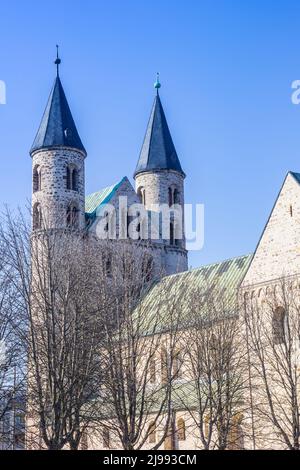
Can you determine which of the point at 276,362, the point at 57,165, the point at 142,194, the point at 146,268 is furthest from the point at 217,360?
the point at 142,194

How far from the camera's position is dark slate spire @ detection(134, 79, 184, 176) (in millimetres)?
79125

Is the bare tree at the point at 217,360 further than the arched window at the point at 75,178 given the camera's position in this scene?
No

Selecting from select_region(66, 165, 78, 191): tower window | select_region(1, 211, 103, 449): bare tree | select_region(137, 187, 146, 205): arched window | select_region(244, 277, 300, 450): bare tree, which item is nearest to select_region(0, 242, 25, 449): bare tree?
select_region(1, 211, 103, 449): bare tree

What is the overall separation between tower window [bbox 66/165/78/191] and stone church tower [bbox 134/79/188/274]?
336 inches

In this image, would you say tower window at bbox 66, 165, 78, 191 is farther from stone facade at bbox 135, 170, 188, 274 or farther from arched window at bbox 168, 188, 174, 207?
arched window at bbox 168, 188, 174, 207

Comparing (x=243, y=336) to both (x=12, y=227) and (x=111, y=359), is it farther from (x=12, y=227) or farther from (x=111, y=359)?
(x=12, y=227)

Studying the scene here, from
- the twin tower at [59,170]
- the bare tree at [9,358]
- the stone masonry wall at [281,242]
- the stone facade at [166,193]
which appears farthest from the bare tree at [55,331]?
the stone facade at [166,193]

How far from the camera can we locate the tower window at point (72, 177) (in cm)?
7200

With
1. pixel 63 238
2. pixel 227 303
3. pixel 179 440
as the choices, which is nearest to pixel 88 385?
pixel 63 238

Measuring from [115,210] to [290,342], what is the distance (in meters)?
33.7

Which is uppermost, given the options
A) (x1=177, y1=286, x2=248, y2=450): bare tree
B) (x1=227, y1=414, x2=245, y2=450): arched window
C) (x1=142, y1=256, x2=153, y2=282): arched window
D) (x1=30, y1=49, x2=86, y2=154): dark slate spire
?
(x1=30, y1=49, x2=86, y2=154): dark slate spire

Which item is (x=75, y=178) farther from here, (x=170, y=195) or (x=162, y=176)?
(x=170, y=195)

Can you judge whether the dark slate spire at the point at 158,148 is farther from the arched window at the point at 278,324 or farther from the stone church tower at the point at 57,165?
the arched window at the point at 278,324

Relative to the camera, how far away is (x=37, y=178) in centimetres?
7262
